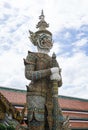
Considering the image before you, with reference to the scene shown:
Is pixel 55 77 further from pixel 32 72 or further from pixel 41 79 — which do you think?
pixel 32 72

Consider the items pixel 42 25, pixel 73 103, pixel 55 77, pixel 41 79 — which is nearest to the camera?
pixel 55 77

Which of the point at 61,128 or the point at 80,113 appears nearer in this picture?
the point at 61,128

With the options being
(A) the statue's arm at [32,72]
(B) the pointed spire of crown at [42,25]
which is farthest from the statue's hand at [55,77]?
(B) the pointed spire of crown at [42,25]

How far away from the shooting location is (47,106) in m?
5.92

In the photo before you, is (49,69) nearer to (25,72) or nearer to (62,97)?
(25,72)

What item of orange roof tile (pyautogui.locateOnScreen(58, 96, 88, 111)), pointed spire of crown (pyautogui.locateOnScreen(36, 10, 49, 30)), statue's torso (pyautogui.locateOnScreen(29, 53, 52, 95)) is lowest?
orange roof tile (pyautogui.locateOnScreen(58, 96, 88, 111))

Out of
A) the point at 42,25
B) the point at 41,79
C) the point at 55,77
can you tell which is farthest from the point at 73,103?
the point at 55,77

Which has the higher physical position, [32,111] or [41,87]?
[41,87]

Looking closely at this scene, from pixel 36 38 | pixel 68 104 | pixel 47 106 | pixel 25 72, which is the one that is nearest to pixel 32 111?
pixel 47 106

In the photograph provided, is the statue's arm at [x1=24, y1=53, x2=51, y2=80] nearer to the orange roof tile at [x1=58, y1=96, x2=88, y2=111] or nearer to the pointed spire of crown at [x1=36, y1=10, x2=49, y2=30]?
the pointed spire of crown at [x1=36, y1=10, x2=49, y2=30]

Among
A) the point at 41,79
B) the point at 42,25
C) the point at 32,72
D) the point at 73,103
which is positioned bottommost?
the point at 73,103

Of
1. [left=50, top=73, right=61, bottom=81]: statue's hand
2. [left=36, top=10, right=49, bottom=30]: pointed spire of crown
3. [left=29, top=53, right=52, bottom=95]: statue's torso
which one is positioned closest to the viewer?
[left=50, top=73, right=61, bottom=81]: statue's hand

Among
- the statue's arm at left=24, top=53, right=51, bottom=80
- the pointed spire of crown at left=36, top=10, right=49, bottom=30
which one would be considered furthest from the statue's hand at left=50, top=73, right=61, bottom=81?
the pointed spire of crown at left=36, top=10, right=49, bottom=30

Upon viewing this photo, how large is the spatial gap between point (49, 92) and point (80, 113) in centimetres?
586
